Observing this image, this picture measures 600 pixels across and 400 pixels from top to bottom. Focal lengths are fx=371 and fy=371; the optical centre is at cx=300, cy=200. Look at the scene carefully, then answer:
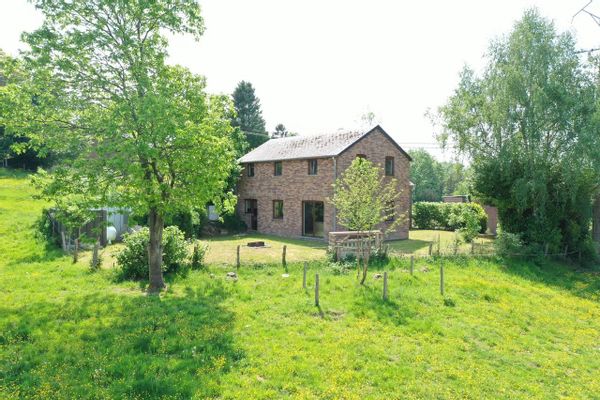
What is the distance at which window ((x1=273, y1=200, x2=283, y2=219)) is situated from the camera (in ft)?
87.6

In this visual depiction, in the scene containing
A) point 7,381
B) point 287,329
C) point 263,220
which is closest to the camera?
point 7,381

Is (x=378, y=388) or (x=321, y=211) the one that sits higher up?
(x=321, y=211)

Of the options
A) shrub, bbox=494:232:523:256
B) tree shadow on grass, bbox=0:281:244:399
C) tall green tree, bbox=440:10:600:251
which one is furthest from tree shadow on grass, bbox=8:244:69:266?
tall green tree, bbox=440:10:600:251

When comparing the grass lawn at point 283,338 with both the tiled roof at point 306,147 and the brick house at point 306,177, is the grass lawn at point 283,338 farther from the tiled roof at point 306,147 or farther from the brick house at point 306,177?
the tiled roof at point 306,147

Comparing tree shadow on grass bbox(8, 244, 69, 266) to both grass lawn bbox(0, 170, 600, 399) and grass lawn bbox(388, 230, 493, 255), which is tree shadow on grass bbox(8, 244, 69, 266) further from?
grass lawn bbox(388, 230, 493, 255)

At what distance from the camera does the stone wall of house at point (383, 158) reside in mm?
23234

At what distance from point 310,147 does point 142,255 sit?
583 inches

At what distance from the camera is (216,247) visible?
2059 centimetres

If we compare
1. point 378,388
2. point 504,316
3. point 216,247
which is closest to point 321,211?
point 216,247

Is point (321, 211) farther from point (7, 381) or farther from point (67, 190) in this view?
point (7, 381)

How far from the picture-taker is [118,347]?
8.07 m

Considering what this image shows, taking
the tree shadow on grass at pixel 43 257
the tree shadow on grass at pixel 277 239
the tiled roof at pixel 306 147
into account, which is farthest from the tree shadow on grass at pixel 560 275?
the tree shadow on grass at pixel 43 257

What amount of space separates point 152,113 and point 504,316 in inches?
483

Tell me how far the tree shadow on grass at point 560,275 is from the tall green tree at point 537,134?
1.73m
